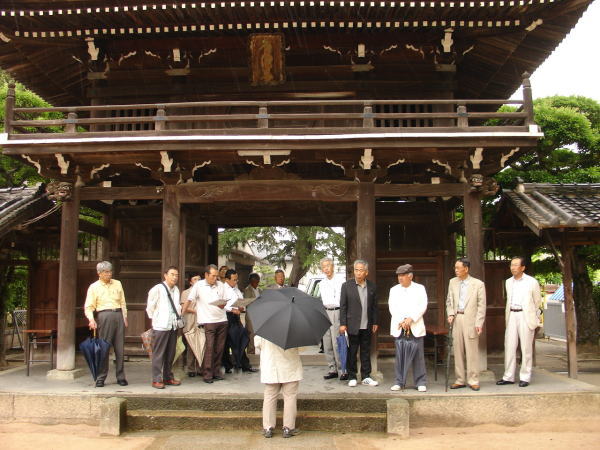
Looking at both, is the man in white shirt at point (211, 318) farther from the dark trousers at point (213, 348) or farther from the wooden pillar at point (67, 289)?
the wooden pillar at point (67, 289)

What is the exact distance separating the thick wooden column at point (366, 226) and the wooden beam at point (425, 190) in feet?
0.60

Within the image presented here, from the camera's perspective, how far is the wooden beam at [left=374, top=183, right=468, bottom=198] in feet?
30.1

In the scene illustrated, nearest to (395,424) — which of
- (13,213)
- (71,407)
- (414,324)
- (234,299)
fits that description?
(414,324)

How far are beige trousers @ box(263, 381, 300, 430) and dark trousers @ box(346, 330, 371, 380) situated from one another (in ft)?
6.25

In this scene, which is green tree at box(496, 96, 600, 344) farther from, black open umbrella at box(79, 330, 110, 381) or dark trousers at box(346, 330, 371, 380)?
black open umbrella at box(79, 330, 110, 381)

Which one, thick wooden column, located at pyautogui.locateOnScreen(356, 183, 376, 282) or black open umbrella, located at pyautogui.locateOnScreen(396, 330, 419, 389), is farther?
thick wooden column, located at pyautogui.locateOnScreen(356, 183, 376, 282)

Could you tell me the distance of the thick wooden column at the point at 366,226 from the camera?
353 inches

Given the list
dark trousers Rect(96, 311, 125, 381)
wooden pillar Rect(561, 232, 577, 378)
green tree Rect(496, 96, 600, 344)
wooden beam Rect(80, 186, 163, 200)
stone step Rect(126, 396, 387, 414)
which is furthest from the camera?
green tree Rect(496, 96, 600, 344)

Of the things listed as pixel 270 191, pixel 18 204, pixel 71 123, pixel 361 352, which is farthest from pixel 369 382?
pixel 18 204

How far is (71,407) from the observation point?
7543 mm

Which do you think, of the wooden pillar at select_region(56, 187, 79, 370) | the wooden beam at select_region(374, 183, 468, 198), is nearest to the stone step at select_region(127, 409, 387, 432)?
the wooden pillar at select_region(56, 187, 79, 370)

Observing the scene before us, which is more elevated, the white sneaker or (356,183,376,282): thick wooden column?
(356,183,376,282): thick wooden column

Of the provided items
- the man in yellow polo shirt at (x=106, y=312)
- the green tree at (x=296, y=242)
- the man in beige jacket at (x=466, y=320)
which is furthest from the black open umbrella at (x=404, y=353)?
the green tree at (x=296, y=242)

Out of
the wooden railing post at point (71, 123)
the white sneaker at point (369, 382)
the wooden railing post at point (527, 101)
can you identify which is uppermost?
the wooden railing post at point (527, 101)
